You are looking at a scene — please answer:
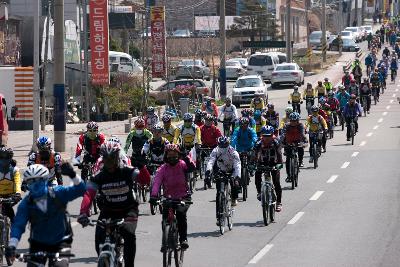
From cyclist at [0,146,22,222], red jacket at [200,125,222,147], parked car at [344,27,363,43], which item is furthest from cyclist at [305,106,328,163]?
parked car at [344,27,363,43]

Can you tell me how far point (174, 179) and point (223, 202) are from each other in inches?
151

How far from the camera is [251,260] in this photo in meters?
16.9

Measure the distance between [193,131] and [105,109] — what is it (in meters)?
24.9

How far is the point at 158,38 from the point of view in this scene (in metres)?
52.8

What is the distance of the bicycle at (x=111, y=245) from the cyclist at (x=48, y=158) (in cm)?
401

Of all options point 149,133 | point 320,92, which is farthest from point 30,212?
point 320,92

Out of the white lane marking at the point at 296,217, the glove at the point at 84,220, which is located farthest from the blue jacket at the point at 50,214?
the white lane marking at the point at 296,217

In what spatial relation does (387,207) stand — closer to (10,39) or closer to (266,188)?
(266,188)

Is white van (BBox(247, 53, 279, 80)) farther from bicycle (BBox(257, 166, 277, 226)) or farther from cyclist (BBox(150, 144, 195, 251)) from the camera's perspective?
cyclist (BBox(150, 144, 195, 251))

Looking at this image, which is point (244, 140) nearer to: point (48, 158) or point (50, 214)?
point (48, 158)

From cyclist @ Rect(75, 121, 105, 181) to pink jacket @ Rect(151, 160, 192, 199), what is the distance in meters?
5.95

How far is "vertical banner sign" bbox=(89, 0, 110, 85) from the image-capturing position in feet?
143

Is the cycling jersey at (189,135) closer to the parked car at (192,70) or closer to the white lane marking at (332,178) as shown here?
the white lane marking at (332,178)

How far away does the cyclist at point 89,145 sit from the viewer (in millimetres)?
21578
